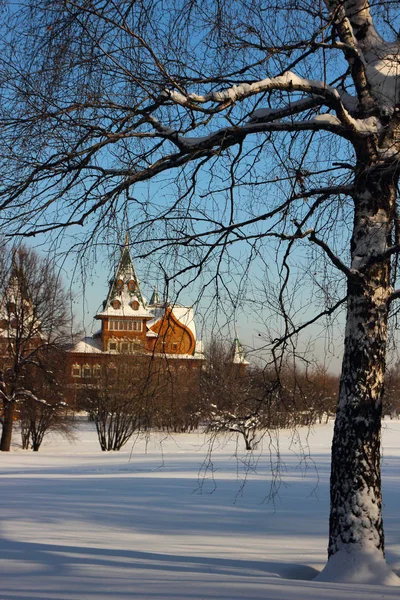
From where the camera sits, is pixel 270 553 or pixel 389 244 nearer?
pixel 389 244

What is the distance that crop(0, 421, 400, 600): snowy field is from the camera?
4715 mm

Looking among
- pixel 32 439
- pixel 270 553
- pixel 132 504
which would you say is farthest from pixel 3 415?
pixel 270 553

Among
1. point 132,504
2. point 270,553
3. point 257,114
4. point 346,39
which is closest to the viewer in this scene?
point 257,114

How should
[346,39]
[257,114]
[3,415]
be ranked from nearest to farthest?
1. [257,114]
2. [346,39]
3. [3,415]

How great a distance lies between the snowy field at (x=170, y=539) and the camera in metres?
4.71

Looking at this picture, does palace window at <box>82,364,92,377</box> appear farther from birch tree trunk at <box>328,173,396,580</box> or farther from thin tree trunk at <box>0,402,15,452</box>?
birch tree trunk at <box>328,173,396,580</box>

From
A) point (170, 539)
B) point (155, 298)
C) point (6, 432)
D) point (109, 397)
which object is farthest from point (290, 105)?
point (109, 397)

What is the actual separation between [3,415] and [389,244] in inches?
1096

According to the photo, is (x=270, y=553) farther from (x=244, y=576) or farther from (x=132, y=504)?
(x=132, y=504)

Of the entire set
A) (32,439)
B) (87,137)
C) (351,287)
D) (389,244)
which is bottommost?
(32,439)

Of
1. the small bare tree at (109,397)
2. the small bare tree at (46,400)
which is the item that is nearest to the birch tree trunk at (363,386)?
the small bare tree at (46,400)

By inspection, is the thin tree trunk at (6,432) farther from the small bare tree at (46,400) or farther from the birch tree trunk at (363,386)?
the birch tree trunk at (363,386)

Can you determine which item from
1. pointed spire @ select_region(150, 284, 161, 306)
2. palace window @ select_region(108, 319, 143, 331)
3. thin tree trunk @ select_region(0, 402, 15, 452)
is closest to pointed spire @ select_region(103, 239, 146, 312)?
pointed spire @ select_region(150, 284, 161, 306)

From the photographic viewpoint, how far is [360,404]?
5.76 m
